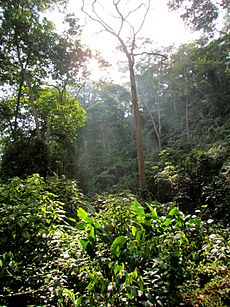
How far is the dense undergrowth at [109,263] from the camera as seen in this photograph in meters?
1.74

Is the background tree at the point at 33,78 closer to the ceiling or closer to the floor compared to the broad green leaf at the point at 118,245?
closer to the ceiling

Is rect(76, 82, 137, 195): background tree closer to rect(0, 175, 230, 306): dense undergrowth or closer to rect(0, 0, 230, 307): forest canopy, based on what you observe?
rect(0, 0, 230, 307): forest canopy

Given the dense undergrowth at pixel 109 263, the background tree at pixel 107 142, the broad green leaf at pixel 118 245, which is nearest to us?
the dense undergrowth at pixel 109 263

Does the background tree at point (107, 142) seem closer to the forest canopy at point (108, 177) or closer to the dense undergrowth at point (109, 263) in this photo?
the forest canopy at point (108, 177)

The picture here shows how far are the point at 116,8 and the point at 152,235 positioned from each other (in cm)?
1044

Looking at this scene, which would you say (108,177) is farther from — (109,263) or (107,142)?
(109,263)

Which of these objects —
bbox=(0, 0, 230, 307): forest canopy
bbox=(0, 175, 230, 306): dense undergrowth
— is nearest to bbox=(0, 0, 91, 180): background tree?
bbox=(0, 0, 230, 307): forest canopy

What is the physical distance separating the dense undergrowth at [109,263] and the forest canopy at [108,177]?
11mm

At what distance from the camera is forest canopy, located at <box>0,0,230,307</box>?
1925 mm

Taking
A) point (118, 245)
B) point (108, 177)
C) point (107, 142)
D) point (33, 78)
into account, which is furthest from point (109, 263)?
point (107, 142)

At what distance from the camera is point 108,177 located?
57.5ft

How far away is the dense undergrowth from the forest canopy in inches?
0.4

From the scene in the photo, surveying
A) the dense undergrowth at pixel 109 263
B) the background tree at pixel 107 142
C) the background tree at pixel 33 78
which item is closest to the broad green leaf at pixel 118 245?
the dense undergrowth at pixel 109 263

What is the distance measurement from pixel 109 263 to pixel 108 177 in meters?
15.7
